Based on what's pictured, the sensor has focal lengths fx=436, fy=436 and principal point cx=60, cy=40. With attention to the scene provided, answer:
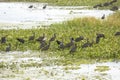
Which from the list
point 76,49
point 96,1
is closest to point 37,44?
point 76,49

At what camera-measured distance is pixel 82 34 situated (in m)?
28.4

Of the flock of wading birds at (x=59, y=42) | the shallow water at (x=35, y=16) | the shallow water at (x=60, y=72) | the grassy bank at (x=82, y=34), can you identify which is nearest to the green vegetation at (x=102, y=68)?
the shallow water at (x=60, y=72)

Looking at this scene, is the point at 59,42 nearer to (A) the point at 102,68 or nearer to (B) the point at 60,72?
(A) the point at 102,68

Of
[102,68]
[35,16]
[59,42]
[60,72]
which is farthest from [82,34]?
[35,16]

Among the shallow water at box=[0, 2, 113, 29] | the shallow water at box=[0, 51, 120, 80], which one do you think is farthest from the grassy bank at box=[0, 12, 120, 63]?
the shallow water at box=[0, 2, 113, 29]

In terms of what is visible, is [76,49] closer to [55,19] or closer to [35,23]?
[35,23]

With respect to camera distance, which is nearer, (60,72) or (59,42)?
(60,72)

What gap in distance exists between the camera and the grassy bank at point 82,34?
23047mm

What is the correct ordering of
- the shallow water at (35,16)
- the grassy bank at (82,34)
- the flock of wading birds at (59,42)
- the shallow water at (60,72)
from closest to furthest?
the shallow water at (60,72) → the grassy bank at (82,34) → the flock of wading birds at (59,42) → the shallow water at (35,16)

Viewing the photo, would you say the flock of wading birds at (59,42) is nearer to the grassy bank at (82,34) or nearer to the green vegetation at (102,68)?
the grassy bank at (82,34)

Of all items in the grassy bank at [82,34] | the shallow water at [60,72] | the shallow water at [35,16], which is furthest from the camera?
the shallow water at [35,16]

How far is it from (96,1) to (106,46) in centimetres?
3424

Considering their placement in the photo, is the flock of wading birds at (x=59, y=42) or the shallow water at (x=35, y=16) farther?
the shallow water at (x=35, y=16)

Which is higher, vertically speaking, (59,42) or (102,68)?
(59,42)
